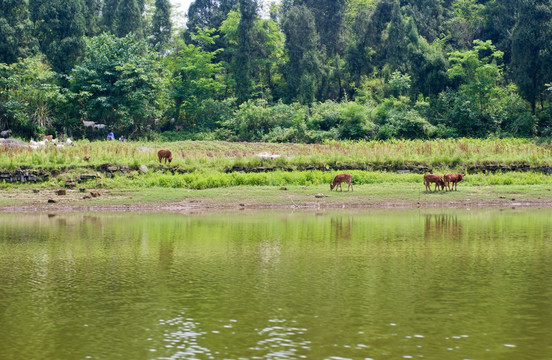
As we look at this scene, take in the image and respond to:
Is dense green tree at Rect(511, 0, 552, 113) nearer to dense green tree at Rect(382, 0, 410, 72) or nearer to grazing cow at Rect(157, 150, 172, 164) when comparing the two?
dense green tree at Rect(382, 0, 410, 72)

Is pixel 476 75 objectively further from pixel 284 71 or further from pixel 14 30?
pixel 14 30

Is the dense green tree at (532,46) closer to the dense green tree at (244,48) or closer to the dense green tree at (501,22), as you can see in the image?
the dense green tree at (501,22)

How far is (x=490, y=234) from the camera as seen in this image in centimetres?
1852

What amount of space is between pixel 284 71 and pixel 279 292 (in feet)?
186

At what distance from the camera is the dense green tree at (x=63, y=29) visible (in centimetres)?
5719

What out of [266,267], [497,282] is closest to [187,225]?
Answer: [266,267]

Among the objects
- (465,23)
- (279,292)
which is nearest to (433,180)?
(279,292)

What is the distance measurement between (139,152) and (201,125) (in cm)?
2572

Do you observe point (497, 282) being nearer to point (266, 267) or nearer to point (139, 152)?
point (266, 267)

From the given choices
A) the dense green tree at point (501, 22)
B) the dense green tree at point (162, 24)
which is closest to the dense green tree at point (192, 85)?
the dense green tree at point (162, 24)

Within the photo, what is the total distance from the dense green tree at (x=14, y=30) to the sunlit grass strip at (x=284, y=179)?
29987 mm

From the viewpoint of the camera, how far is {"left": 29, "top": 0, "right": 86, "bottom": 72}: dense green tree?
188ft

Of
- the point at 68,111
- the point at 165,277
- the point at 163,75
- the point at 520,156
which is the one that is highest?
the point at 163,75

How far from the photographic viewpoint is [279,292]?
11.7 meters
